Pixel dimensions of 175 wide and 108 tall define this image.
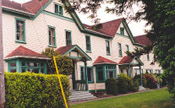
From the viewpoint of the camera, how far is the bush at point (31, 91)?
28.0 ft

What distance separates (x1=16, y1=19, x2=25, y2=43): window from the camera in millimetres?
15278

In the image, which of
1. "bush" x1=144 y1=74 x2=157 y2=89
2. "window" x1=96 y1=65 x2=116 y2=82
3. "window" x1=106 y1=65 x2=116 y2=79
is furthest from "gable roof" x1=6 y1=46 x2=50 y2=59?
"bush" x1=144 y1=74 x2=157 y2=89

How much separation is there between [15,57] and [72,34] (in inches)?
314

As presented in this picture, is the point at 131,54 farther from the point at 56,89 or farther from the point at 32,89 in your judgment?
the point at 32,89

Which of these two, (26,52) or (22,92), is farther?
(26,52)

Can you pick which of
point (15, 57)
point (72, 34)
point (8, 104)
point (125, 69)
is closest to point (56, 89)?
point (8, 104)

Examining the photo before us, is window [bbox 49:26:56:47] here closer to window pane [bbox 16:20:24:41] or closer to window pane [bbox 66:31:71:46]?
window pane [bbox 66:31:71:46]

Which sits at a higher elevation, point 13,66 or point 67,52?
point 67,52

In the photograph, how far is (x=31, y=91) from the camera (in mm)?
9461

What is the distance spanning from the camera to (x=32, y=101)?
9.45 m

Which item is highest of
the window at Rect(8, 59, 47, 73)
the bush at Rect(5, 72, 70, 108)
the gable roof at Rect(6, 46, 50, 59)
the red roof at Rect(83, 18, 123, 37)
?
the red roof at Rect(83, 18, 123, 37)

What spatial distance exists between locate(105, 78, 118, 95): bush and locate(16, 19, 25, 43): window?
995 cm

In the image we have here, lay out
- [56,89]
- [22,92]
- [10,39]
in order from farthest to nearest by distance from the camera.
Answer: [10,39]
[56,89]
[22,92]

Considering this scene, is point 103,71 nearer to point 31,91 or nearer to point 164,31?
point 31,91
